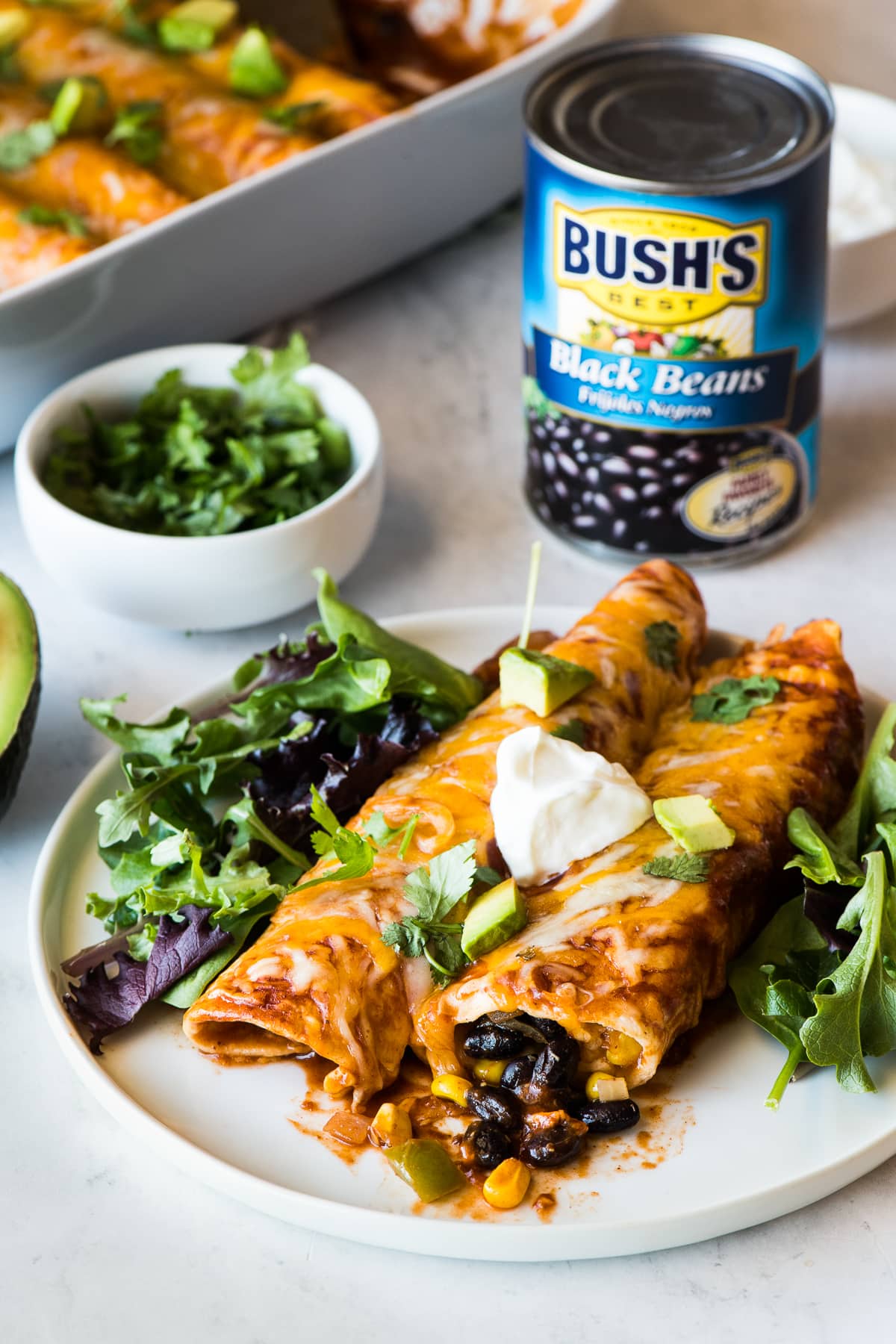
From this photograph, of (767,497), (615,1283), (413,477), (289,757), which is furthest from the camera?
(413,477)

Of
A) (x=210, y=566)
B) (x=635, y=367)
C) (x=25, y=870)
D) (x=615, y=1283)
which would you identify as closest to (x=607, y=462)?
(x=635, y=367)

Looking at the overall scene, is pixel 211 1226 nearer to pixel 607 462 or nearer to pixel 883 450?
pixel 607 462

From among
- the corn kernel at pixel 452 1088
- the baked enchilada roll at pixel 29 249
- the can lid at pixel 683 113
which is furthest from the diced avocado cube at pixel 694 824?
the baked enchilada roll at pixel 29 249

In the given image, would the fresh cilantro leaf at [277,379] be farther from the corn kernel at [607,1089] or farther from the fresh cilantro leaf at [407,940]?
the corn kernel at [607,1089]

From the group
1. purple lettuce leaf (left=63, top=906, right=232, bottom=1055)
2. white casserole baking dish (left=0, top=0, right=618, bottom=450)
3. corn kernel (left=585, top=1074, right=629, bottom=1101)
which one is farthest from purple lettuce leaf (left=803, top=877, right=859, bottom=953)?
white casserole baking dish (left=0, top=0, right=618, bottom=450)

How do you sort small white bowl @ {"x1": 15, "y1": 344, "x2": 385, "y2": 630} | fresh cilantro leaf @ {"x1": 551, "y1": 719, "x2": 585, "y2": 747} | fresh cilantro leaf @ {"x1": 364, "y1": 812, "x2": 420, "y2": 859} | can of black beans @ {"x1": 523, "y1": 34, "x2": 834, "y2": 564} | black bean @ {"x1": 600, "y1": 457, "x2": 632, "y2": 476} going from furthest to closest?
black bean @ {"x1": 600, "y1": 457, "x2": 632, "y2": 476}, small white bowl @ {"x1": 15, "y1": 344, "x2": 385, "y2": 630}, can of black beans @ {"x1": 523, "y1": 34, "x2": 834, "y2": 564}, fresh cilantro leaf @ {"x1": 551, "y1": 719, "x2": 585, "y2": 747}, fresh cilantro leaf @ {"x1": 364, "y1": 812, "x2": 420, "y2": 859}

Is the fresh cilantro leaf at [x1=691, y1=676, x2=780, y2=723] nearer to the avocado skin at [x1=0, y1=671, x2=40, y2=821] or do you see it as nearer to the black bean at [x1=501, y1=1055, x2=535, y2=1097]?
the black bean at [x1=501, y1=1055, x2=535, y2=1097]

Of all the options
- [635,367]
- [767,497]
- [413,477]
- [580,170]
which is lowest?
[413,477]
